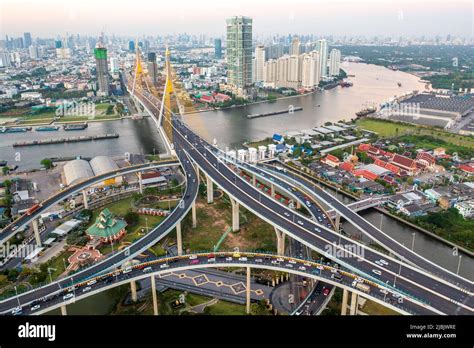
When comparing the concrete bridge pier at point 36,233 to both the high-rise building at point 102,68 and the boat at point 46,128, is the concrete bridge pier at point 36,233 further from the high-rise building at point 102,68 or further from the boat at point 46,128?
the high-rise building at point 102,68

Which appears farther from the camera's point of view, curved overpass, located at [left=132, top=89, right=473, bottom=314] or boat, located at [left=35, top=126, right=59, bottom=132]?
boat, located at [left=35, top=126, right=59, bottom=132]

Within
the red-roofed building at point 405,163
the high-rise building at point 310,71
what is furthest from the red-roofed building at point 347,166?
the high-rise building at point 310,71

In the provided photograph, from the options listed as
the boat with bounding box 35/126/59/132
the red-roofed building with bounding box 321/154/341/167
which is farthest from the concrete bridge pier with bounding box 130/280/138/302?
the boat with bounding box 35/126/59/132

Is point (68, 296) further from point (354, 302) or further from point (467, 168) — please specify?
point (467, 168)

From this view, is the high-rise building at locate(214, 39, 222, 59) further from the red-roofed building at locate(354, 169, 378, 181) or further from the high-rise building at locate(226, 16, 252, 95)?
the red-roofed building at locate(354, 169, 378, 181)
